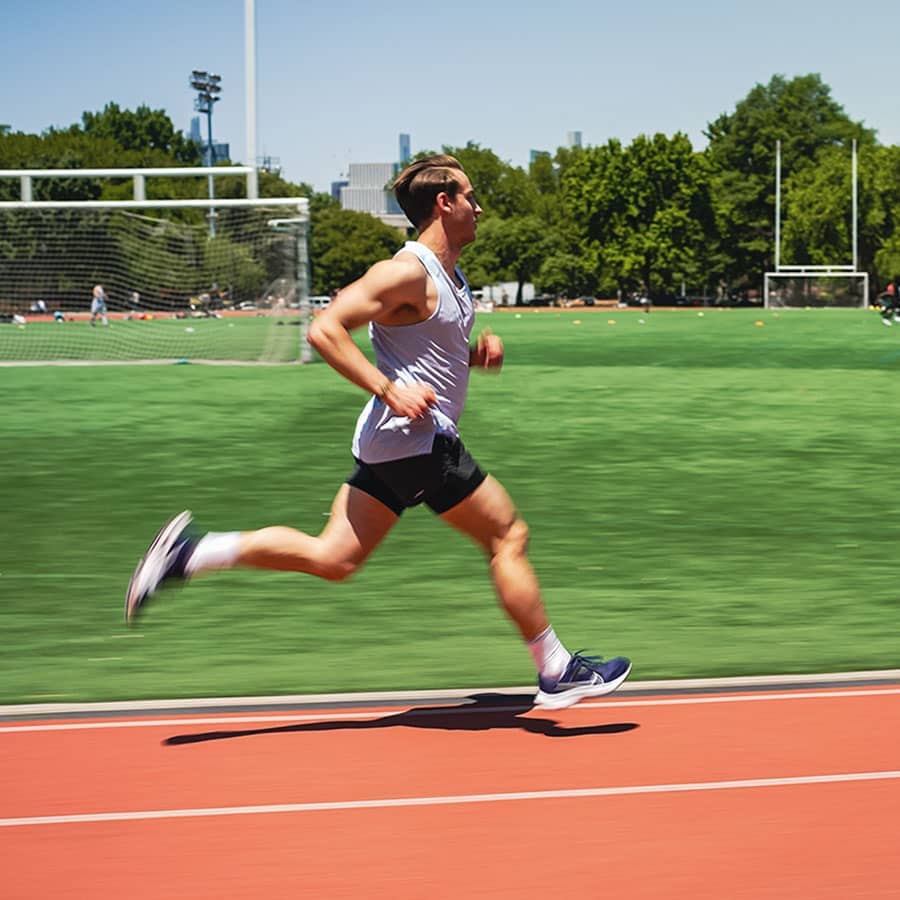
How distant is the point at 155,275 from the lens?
30.6m

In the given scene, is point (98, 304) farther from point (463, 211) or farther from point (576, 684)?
point (576, 684)

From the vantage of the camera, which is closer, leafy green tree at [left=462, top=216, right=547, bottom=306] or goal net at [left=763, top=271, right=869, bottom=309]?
goal net at [left=763, top=271, right=869, bottom=309]

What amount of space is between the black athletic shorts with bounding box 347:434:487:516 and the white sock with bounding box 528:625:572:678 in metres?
0.57

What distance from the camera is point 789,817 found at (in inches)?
174

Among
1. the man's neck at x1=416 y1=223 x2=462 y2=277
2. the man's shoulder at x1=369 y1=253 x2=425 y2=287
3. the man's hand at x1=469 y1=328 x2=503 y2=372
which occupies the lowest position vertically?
the man's hand at x1=469 y1=328 x2=503 y2=372

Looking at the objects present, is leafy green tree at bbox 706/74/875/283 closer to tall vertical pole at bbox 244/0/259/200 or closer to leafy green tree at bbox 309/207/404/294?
leafy green tree at bbox 309/207/404/294

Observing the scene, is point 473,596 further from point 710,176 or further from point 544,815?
point 710,176

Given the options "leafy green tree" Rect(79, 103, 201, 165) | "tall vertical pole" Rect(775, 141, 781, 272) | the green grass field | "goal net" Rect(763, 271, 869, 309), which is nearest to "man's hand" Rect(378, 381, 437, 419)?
the green grass field

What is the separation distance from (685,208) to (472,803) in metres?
110

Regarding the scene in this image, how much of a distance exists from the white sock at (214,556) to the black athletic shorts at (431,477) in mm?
502

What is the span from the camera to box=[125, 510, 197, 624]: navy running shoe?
214 inches

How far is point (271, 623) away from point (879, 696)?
9.32ft

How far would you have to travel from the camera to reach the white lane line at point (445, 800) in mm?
4473

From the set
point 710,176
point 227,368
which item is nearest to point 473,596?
point 227,368
